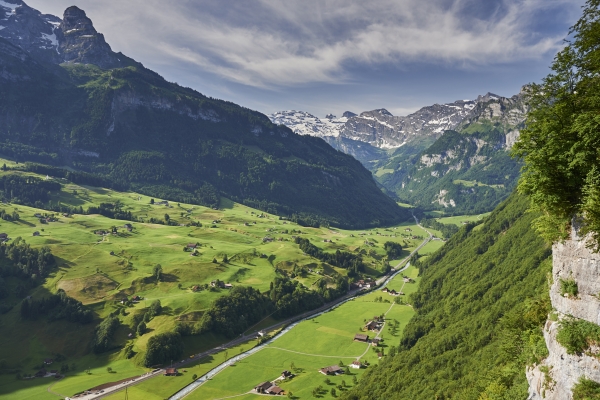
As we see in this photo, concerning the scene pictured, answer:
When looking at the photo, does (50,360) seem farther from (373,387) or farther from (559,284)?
(559,284)

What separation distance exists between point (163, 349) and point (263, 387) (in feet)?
134

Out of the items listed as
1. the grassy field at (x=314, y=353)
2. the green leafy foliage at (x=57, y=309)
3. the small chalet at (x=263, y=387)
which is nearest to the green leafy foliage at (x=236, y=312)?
the grassy field at (x=314, y=353)

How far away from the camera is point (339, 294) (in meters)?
192

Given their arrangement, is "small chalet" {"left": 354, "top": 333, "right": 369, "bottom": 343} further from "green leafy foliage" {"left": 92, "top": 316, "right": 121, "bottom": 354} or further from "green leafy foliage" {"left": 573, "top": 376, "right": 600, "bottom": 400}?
"green leafy foliage" {"left": 573, "top": 376, "right": 600, "bottom": 400}

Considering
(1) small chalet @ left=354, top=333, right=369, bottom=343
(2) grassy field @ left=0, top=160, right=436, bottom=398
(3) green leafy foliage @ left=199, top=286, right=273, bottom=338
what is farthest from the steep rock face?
(3) green leafy foliage @ left=199, top=286, right=273, bottom=338

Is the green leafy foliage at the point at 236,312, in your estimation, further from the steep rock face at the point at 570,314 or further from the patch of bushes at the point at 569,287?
the patch of bushes at the point at 569,287

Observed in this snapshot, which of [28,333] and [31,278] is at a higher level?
[31,278]

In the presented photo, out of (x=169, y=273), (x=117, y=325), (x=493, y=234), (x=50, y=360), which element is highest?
(x=493, y=234)

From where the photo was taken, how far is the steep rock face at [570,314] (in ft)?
81.3

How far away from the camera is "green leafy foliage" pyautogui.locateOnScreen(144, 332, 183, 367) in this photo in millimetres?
121750

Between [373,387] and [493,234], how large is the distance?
325ft

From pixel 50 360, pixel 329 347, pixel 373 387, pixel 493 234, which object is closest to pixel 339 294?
pixel 329 347

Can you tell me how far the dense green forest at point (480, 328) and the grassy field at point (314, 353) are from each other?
10803 mm

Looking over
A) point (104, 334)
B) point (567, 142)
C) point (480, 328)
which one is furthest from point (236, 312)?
point (567, 142)
